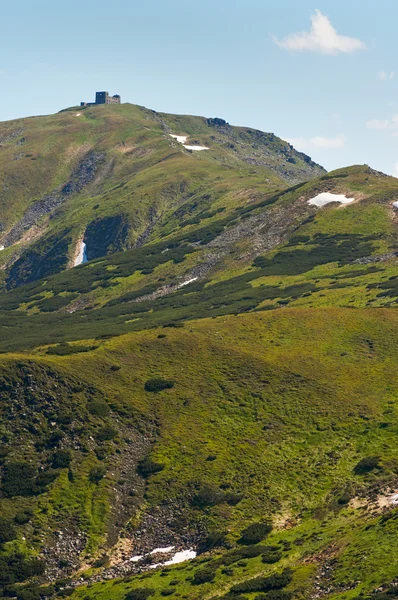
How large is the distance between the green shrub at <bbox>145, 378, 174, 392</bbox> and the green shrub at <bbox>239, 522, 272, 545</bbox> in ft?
90.0

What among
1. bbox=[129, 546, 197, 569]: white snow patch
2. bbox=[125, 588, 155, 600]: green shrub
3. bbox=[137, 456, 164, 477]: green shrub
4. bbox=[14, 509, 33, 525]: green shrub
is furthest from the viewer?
bbox=[137, 456, 164, 477]: green shrub

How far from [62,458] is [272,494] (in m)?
23.2

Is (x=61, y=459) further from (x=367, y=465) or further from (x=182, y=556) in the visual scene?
(x=367, y=465)

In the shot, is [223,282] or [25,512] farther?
[223,282]

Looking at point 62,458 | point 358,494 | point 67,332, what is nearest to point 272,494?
point 358,494

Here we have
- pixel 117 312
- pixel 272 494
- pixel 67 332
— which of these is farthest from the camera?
pixel 117 312

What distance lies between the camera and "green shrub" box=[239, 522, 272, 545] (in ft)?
249

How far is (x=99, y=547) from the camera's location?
256 feet

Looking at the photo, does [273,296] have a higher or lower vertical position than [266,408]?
higher

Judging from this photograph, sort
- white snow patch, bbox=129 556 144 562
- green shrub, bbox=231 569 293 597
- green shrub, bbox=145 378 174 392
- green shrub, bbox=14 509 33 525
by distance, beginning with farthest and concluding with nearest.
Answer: green shrub, bbox=145 378 174 392
green shrub, bbox=14 509 33 525
white snow patch, bbox=129 556 144 562
green shrub, bbox=231 569 293 597

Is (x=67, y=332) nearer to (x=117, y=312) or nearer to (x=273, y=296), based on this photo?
(x=117, y=312)

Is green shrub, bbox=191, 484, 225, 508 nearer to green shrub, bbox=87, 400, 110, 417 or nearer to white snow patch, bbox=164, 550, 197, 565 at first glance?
white snow patch, bbox=164, 550, 197, 565

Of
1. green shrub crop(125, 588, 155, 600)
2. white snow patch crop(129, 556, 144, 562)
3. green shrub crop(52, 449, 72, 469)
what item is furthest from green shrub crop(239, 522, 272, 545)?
green shrub crop(52, 449, 72, 469)

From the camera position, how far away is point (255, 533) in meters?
76.9
